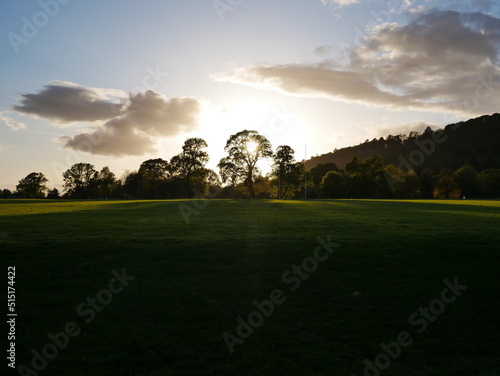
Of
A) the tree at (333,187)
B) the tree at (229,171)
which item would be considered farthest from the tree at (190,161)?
the tree at (333,187)

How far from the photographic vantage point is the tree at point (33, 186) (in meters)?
132

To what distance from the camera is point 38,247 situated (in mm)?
14578

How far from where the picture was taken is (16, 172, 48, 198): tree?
433ft

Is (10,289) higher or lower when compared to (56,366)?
higher

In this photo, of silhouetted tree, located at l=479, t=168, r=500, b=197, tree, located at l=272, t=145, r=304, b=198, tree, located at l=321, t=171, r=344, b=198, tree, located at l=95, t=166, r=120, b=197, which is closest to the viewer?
tree, located at l=272, t=145, r=304, b=198

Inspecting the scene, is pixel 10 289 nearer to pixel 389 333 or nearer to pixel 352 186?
pixel 389 333

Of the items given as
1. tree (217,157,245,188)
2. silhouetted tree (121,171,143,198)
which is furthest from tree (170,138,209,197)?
silhouetted tree (121,171,143,198)

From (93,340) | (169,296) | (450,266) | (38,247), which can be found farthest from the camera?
(38,247)

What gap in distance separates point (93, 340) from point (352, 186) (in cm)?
11040

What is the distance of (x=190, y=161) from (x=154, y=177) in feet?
74.1

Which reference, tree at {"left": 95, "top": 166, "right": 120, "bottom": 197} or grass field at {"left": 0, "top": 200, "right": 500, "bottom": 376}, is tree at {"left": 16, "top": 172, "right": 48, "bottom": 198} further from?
grass field at {"left": 0, "top": 200, "right": 500, "bottom": 376}

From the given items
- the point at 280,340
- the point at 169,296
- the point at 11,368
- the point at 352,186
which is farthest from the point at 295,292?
the point at 352,186

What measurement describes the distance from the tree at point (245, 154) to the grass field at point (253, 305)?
7063cm

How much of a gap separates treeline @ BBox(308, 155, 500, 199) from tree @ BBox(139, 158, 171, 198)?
48175 mm
